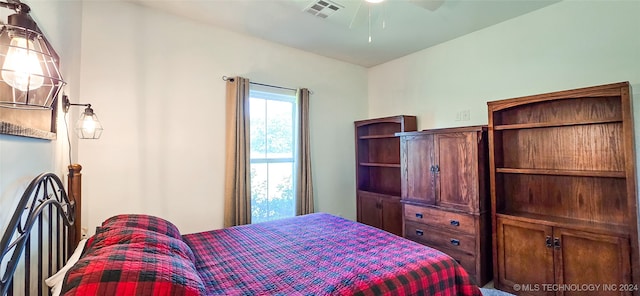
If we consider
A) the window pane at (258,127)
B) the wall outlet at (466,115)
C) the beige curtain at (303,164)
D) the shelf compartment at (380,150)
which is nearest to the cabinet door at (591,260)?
the wall outlet at (466,115)

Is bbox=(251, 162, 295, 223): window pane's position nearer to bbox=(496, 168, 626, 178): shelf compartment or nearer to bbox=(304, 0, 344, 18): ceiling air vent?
bbox=(304, 0, 344, 18): ceiling air vent

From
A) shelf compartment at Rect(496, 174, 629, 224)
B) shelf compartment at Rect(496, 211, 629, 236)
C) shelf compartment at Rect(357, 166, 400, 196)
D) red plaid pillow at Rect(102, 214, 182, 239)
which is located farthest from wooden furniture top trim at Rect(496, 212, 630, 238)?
red plaid pillow at Rect(102, 214, 182, 239)

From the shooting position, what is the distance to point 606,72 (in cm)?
232

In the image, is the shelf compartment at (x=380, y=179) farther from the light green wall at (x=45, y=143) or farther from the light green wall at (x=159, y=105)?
the light green wall at (x=45, y=143)

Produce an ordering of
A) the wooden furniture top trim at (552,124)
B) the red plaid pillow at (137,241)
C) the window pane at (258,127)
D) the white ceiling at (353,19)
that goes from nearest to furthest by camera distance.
Result: the red plaid pillow at (137,241) → the wooden furniture top trim at (552,124) → the white ceiling at (353,19) → the window pane at (258,127)

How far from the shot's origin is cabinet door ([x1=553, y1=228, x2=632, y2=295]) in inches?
78.0

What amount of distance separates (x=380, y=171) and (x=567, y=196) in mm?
2137

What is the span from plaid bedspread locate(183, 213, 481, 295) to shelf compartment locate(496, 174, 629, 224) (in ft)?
4.80

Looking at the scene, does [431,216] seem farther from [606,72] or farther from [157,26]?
[157,26]

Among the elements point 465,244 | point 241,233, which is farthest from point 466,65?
point 241,233

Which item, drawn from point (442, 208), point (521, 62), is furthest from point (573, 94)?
point (442, 208)

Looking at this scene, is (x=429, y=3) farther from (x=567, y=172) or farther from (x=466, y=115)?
(x=567, y=172)

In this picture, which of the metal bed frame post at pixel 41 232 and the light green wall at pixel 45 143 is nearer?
the metal bed frame post at pixel 41 232

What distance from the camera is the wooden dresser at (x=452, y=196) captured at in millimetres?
2646
